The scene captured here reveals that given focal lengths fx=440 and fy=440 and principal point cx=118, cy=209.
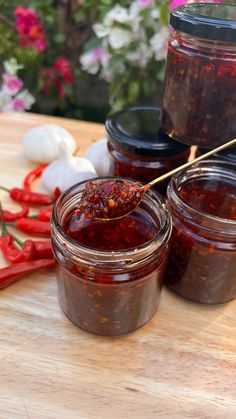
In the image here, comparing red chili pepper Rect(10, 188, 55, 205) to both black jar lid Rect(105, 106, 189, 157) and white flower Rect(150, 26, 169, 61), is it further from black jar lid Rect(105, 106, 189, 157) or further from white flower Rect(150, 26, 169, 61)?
white flower Rect(150, 26, 169, 61)

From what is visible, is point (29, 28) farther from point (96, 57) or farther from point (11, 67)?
point (96, 57)

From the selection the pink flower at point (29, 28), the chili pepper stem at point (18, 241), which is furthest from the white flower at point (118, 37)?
the chili pepper stem at point (18, 241)

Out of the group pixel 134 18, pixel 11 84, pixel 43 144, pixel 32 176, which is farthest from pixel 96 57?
pixel 32 176

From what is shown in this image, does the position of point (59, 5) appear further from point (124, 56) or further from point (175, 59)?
point (175, 59)

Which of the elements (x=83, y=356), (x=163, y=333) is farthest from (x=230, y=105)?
(x=83, y=356)

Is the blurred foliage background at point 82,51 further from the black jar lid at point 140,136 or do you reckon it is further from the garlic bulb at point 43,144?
the black jar lid at point 140,136

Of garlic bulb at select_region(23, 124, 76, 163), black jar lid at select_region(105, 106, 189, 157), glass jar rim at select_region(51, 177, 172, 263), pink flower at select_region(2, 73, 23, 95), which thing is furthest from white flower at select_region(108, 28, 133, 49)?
glass jar rim at select_region(51, 177, 172, 263)

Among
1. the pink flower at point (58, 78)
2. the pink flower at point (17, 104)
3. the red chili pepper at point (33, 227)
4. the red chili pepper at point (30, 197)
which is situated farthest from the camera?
the pink flower at point (58, 78)
